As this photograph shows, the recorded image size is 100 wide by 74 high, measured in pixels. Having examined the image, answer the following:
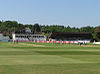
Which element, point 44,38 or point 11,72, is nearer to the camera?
point 11,72

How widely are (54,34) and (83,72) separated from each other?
546 feet

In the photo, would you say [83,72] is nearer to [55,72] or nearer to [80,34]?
[55,72]

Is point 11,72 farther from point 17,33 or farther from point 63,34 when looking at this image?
point 17,33

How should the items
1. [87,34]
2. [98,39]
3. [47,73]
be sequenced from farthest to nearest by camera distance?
[87,34], [98,39], [47,73]

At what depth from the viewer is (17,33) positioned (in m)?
199

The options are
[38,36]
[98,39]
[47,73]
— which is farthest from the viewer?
[38,36]

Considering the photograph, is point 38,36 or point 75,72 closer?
point 75,72

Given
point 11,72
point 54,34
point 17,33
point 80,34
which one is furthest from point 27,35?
point 11,72

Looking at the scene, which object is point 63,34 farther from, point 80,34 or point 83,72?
point 83,72

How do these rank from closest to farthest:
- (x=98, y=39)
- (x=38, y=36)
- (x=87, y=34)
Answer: (x=98, y=39)
(x=87, y=34)
(x=38, y=36)

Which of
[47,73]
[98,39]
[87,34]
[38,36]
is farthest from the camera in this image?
[38,36]

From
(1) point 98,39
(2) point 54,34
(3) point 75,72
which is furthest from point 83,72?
(2) point 54,34

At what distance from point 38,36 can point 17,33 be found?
14.8 metres

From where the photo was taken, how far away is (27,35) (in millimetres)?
199125
